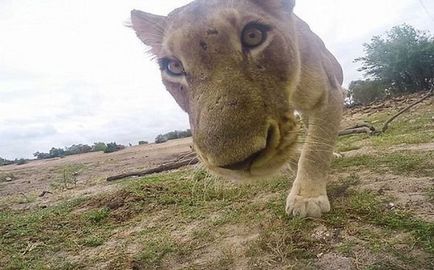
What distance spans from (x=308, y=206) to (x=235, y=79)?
1.49 m

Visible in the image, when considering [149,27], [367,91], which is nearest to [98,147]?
[367,91]

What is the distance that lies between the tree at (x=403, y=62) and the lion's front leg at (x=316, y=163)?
80.7 ft

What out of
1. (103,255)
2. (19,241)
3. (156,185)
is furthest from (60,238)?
(156,185)

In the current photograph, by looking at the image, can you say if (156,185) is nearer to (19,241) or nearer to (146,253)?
(19,241)

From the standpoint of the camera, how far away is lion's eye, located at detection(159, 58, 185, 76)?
3.09m

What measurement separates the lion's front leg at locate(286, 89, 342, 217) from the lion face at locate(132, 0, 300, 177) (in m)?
0.83

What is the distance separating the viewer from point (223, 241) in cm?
329

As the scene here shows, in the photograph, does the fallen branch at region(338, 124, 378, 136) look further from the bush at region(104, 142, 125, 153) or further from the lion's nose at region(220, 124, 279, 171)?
the bush at region(104, 142, 125, 153)

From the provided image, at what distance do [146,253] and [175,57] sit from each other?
148 centimetres

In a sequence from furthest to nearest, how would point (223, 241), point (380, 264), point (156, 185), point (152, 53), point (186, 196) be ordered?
point (156, 185)
point (186, 196)
point (152, 53)
point (223, 241)
point (380, 264)

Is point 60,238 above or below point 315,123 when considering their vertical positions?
below

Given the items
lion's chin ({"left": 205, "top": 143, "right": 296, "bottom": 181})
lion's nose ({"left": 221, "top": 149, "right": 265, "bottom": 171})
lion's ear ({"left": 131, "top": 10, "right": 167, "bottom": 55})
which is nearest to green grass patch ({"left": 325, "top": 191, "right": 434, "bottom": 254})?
lion's chin ({"left": 205, "top": 143, "right": 296, "bottom": 181})

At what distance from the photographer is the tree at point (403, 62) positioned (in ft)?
90.7

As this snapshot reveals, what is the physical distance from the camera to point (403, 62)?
28156 mm
